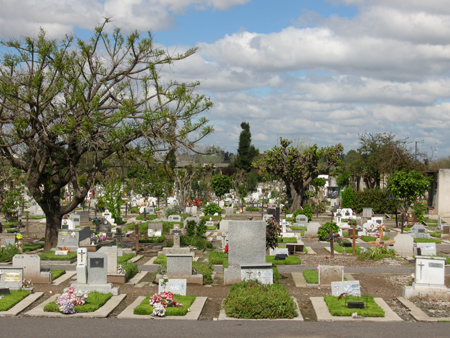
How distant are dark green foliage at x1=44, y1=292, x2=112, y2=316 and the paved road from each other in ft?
1.66

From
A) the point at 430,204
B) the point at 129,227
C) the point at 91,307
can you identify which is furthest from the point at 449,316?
the point at 430,204

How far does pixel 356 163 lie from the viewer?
175ft

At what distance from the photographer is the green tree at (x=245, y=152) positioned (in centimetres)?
7894

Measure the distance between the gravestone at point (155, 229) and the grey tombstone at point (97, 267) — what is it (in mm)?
11882

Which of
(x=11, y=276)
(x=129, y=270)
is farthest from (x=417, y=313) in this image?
(x=11, y=276)

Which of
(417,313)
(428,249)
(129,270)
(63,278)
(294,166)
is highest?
(294,166)

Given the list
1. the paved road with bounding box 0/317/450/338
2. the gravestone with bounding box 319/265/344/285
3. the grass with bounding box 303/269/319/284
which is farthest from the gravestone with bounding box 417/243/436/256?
the paved road with bounding box 0/317/450/338

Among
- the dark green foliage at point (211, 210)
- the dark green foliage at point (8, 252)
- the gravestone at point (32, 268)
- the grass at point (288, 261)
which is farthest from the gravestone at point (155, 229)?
the gravestone at point (32, 268)

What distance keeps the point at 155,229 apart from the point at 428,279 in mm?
15833

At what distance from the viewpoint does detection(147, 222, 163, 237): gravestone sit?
25.2 metres

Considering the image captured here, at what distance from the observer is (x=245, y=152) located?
79750 mm

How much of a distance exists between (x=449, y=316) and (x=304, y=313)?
10.7 ft

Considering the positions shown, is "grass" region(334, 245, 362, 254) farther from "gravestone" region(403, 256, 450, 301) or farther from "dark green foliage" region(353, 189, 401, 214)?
"dark green foliage" region(353, 189, 401, 214)

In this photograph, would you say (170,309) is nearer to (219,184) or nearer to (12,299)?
(12,299)
